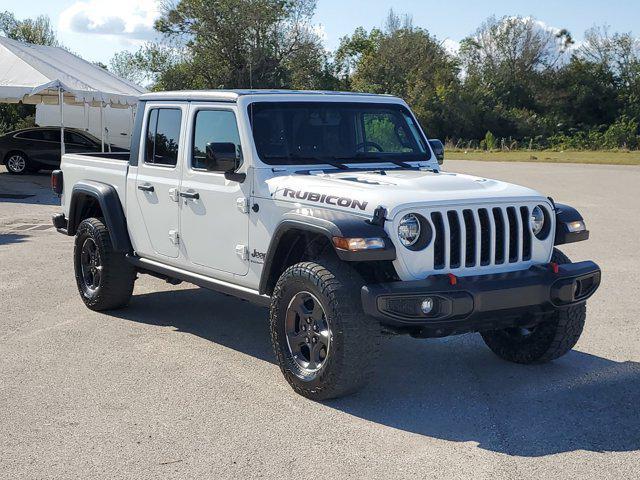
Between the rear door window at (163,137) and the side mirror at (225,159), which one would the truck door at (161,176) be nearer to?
the rear door window at (163,137)

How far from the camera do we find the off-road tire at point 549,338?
5.89 meters

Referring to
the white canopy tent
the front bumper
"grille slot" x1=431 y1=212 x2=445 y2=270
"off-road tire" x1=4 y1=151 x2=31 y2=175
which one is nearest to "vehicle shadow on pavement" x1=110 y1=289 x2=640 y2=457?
the front bumper

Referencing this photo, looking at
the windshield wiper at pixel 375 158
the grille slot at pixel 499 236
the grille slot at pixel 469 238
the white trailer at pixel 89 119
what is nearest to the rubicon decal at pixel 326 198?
the grille slot at pixel 469 238

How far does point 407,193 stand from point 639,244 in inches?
307

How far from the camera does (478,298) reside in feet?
16.5

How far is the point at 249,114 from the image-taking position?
6270 mm

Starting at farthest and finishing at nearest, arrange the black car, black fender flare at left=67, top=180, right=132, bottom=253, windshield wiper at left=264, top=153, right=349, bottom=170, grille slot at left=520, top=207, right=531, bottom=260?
the black car → black fender flare at left=67, top=180, right=132, bottom=253 → windshield wiper at left=264, top=153, right=349, bottom=170 → grille slot at left=520, top=207, right=531, bottom=260

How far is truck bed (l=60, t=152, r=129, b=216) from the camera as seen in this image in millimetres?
7539

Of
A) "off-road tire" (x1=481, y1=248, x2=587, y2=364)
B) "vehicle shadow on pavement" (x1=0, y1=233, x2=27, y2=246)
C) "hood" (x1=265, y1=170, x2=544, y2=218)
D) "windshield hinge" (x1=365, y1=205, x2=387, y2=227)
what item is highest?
"hood" (x1=265, y1=170, x2=544, y2=218)

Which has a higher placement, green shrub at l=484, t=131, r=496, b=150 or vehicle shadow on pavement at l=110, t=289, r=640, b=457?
green shrub at l=484, t=131, r=496, b=150

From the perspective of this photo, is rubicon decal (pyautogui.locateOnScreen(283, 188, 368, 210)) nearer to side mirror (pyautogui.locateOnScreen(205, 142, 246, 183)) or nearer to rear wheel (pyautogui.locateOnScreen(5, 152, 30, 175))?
side mirror (pyautogui.locateOnScreen(205, 142, 246, 183))

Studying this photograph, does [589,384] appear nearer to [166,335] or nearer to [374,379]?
[374,379]

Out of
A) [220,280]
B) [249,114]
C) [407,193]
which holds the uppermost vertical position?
[249,114]

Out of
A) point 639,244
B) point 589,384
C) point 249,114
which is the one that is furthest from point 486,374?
point 639,244
